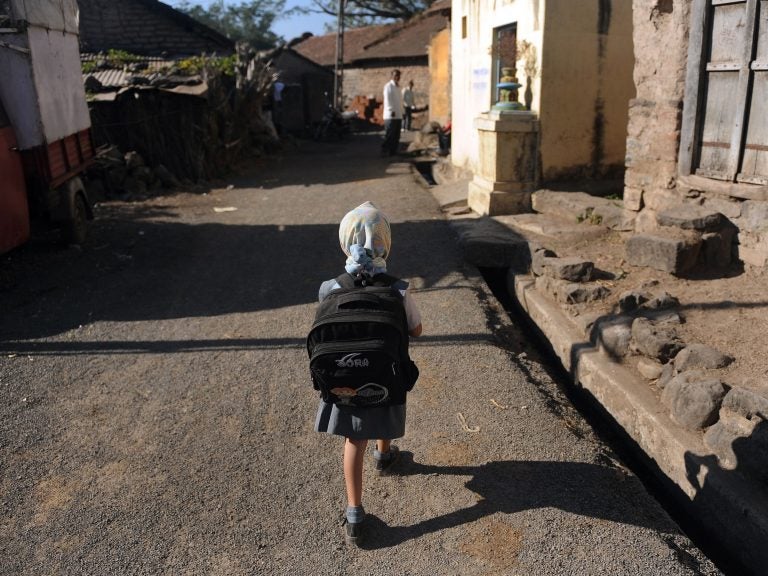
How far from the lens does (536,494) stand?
3301 millimetres

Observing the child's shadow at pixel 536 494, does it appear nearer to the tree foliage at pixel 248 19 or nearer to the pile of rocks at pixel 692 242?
the pile of rocks at pixel 692 242

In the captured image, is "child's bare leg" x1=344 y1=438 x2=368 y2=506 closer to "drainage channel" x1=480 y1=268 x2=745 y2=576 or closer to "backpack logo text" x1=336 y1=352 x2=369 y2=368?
"backpack logo text" x1=336 y1=352 x2=369 y2=368

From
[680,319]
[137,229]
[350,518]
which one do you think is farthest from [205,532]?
[137,229]

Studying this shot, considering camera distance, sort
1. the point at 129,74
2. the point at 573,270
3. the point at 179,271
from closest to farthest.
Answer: the point at 573,270
the point at 179,271
the point at 129,74

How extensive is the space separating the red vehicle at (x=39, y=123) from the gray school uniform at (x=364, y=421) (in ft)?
15.6

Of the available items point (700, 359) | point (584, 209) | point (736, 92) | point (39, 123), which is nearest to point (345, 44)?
point (584, 209)

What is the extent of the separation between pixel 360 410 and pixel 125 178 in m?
10.3

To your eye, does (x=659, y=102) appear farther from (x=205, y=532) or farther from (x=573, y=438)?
(x=205, y=532)

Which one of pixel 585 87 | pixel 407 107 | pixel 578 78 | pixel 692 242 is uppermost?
pixel 578 78

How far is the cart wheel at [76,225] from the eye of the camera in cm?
778

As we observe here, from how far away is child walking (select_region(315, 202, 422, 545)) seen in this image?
9.61 feet

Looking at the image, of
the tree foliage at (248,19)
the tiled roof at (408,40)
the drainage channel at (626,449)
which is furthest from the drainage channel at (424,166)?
the tree foliage at (248,19)

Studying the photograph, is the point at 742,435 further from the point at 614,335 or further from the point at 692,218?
the point at 692,218

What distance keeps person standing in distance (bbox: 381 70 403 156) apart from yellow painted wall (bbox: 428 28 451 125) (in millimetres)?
4069
